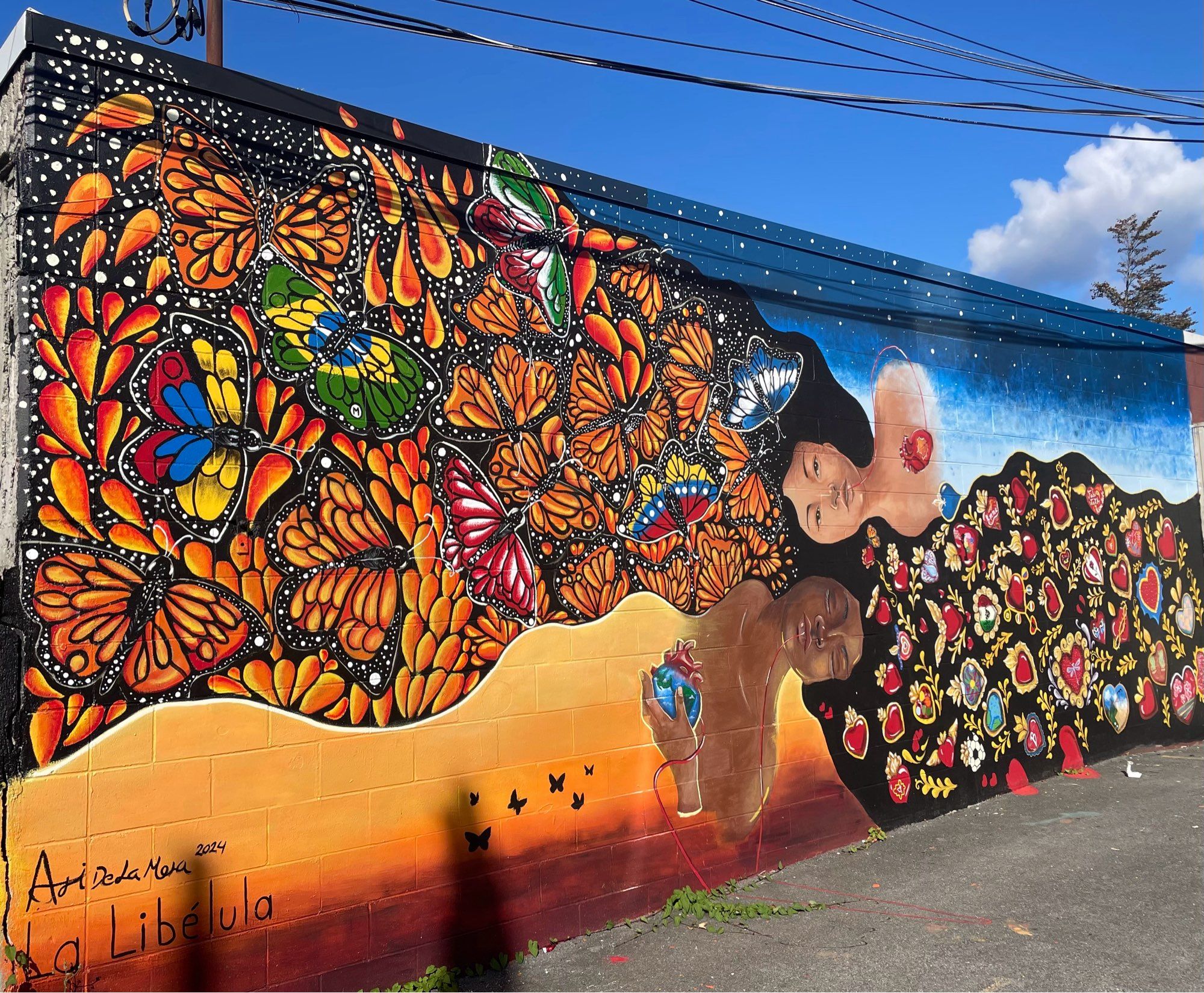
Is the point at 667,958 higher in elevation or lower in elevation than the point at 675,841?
lower

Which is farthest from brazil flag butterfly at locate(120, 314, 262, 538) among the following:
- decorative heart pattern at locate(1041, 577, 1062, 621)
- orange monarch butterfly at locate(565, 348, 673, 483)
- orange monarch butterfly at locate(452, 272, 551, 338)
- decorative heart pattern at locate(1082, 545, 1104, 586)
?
decorative heart pattern at locate(1082, 545, 1104, 586)

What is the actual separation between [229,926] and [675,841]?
2536mm

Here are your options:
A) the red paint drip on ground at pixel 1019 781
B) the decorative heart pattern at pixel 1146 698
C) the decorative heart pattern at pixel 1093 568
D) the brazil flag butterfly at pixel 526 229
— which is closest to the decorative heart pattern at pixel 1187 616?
the decorative heart pattern at pixel 1146 698

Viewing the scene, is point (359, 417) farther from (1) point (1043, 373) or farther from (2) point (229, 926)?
(1) point (1043, 373)

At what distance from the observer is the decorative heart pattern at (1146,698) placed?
9.12 metres

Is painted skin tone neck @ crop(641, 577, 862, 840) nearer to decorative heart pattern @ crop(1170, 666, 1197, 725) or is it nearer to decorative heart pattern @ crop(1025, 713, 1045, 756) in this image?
decorative heart pattern @ crop(1025, 713, 1045, 756)

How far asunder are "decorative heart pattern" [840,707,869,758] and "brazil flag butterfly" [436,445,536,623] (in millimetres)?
2729

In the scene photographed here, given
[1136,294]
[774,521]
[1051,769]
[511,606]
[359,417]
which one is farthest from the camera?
[1136,294]

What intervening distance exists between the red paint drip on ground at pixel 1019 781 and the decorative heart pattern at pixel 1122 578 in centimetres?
215

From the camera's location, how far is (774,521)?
6473mm

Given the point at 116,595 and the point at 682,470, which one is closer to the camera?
the point at 116,595

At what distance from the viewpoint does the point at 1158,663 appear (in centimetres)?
936

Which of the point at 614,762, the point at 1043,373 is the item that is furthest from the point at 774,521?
the point at 1043,373

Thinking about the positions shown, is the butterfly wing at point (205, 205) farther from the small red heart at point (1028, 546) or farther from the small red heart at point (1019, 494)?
the small red heart at point (1028, 546)
